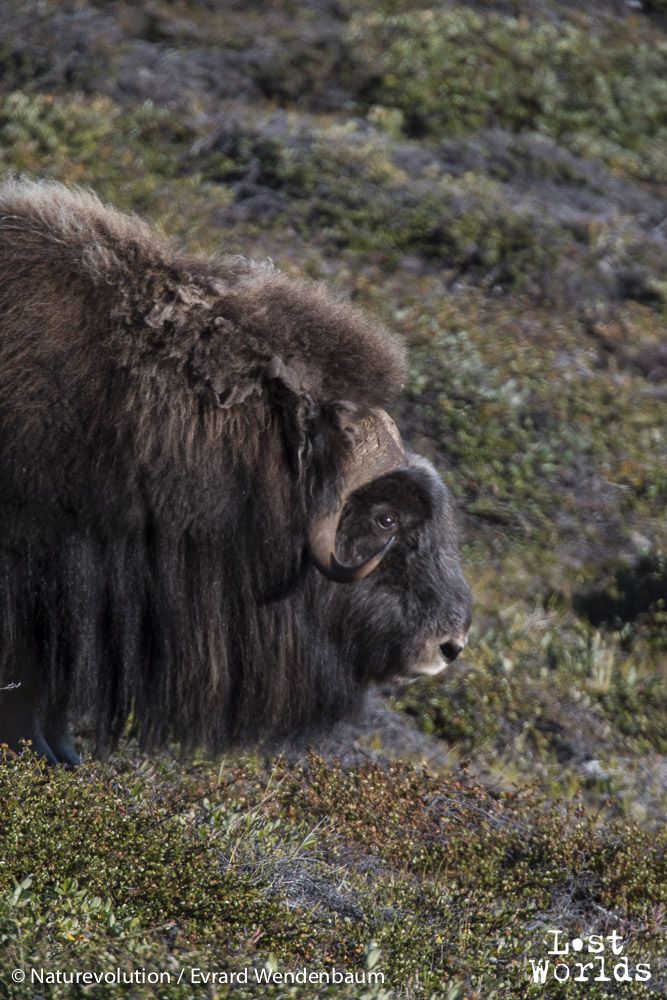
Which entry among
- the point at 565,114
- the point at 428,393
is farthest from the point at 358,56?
the point at 428,393

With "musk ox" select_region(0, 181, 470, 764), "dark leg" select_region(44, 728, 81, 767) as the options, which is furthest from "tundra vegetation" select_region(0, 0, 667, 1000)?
"musk ox" select_region(0, 181, 470, 764)

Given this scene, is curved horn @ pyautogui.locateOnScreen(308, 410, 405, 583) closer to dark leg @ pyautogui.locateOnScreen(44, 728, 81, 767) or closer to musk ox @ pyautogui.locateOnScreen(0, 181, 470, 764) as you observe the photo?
musk ox @ pyautogui.locateOnScreen(0, 181, 470, 764)

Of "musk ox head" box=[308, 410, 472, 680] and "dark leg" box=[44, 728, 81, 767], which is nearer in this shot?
"musk ox head" box=[308, 410, 472, 680]

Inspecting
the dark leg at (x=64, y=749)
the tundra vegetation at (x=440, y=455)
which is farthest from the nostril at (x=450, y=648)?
the dark leg at (x=64, y=749)

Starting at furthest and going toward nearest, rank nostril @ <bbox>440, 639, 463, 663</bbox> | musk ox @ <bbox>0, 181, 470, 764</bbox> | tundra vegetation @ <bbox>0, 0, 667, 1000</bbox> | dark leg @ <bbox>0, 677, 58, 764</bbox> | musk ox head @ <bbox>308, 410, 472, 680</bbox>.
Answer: nostril @ <bbox>440, 639, 463, 663</bbox> < musk ox head @ <bbox>308, 410, 472, 680</bbox> < dark leg @ <bbox>0, 677, 58, 764</bbox> < musk ox @ <bbox>0, 181, 470, 764</bbox> < tundra vegetation @ <bbox>0, 0, 667, 1000</bbox>

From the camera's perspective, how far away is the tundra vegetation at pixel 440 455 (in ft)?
A: 10.5

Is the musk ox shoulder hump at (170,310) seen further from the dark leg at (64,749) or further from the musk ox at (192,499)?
the dark leg at (64,749)

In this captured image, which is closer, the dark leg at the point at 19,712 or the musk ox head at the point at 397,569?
the dark leg at the point at 19,712

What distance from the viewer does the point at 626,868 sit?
13.2 feet

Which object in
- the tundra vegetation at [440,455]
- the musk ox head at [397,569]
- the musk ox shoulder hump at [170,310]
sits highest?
the musk ox shoulder hump at [170,310]

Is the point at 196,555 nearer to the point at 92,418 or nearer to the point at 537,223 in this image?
the point at 92,418

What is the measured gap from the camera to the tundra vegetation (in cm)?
321

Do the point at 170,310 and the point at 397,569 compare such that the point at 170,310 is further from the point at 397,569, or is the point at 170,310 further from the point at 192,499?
the point at 397,569

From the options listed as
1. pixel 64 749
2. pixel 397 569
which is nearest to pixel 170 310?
pixel 397 569
